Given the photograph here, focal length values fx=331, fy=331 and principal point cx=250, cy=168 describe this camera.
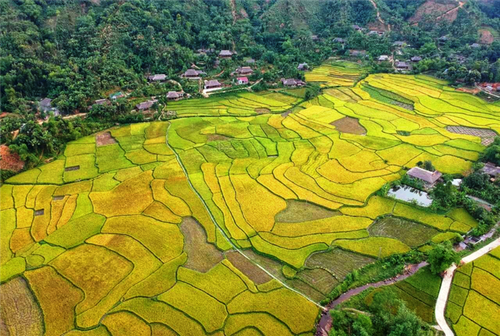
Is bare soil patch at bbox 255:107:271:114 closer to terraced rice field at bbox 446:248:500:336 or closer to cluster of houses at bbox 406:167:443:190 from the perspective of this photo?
cluster of houses at bbox 406:167:443:190

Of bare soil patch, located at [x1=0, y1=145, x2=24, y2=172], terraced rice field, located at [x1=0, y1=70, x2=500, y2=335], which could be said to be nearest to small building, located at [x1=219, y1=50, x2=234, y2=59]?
terraced rice field, located at [x1=0, y1=70, x2=500, y2=335]

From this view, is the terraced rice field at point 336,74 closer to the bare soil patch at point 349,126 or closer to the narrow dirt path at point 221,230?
the bare soil patch at point 349,126

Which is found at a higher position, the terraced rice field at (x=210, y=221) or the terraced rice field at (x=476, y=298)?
the terraced rice field at (x=476, y=298)

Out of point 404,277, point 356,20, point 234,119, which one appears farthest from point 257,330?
point 356,20

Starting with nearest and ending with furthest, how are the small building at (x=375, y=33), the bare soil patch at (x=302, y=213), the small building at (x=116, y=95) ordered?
1. the bare soil patch at (x=302, y=213)
2. the small building at (x=116, y=95)
3. the small building at (x=375, y=33)

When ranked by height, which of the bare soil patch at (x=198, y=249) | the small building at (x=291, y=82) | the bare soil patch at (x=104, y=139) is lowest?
the bare soil patch at (x=104, y=139)

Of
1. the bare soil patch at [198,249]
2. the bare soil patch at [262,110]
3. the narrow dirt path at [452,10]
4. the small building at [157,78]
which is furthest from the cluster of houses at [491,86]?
the small building at [157,78]
